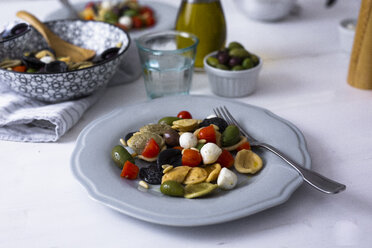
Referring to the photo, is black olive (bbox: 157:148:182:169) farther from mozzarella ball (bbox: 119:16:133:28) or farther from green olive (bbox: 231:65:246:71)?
mozzarella ball (bbox: 119:16:133:28)

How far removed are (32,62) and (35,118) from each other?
0.14 meters

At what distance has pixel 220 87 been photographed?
101 cm

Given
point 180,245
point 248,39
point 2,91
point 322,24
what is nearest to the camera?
point 180,245

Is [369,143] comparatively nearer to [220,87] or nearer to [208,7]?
[220,87]

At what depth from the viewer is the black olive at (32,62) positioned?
0.94m

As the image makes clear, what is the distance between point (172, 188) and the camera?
661mm

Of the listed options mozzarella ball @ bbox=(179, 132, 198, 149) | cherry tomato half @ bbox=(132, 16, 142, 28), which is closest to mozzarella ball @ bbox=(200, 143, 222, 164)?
mozzarella ball @ bbox=(179, 132, 198, 149)

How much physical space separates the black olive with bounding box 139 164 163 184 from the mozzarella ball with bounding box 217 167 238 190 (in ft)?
0.32

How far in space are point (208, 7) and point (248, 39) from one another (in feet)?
0.97

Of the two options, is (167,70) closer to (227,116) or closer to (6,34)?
(227,116)

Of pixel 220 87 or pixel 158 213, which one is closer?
pixel 158 213

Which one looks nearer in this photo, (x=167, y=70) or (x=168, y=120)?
(x=168, y=120)

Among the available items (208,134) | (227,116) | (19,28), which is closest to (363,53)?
(227,116)

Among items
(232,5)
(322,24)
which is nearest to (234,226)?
(322,24)
